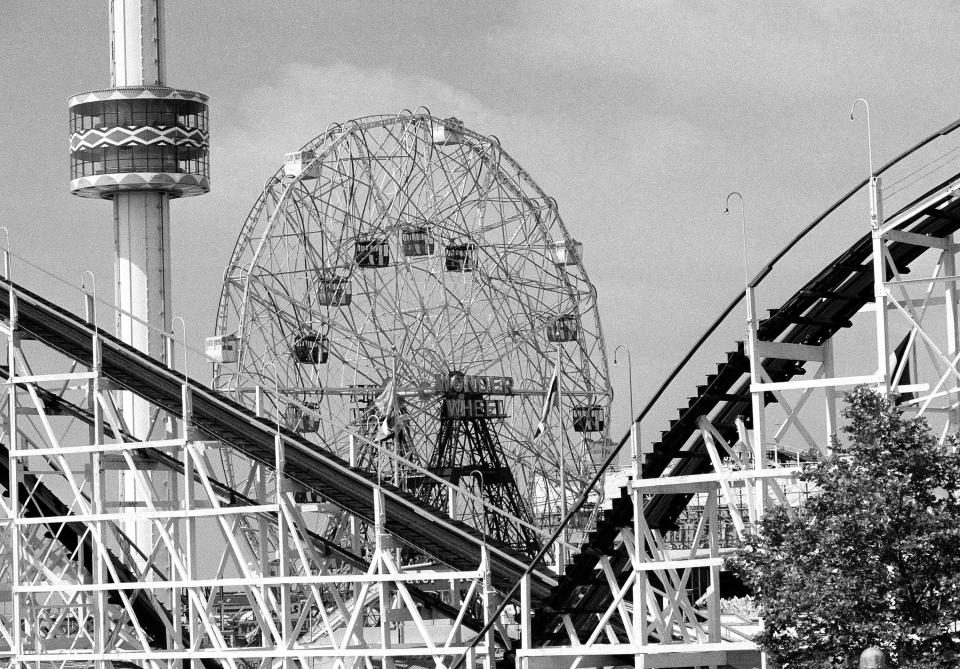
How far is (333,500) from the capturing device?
1708 inches

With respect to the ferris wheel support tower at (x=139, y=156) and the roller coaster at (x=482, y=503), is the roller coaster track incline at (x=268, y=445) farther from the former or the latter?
the ferris wheel support tower at (x=139, y=156)

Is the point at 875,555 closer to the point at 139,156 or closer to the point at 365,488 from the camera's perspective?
the point at 365,488

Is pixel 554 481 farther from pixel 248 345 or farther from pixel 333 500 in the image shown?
pixel 333 500

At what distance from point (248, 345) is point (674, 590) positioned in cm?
3820

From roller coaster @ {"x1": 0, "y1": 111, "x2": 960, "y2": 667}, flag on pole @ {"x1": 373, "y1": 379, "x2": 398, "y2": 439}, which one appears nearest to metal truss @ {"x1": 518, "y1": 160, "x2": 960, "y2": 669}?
roller coaster @ {"x1": 0, "y1": 111, "x2": 960, "y2": 667}

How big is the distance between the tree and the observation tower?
57.9m

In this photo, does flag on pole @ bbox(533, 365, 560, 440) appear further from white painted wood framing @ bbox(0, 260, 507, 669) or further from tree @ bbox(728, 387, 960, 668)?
tree @ bbox(728, 387, 960, 668)

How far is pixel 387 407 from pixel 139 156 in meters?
19.1

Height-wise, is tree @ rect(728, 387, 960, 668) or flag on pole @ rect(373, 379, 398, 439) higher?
flag on pole @ rect(373, 379, 398, 439)

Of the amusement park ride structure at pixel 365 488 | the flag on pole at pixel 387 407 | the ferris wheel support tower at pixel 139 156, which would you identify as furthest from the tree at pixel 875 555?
the ferris wheel support tower at pixel 139 156

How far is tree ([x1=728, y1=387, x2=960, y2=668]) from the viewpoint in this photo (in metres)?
29.5

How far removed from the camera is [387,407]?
247ft

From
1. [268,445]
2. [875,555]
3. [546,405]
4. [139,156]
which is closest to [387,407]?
[546,405]

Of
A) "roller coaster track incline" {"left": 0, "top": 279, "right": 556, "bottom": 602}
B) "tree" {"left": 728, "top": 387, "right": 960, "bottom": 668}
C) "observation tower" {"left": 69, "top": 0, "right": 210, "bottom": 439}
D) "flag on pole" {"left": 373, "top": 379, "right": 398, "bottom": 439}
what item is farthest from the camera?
"observation tower" {"left": 69, "top": 0, "right": 210, "bottom": 439}
